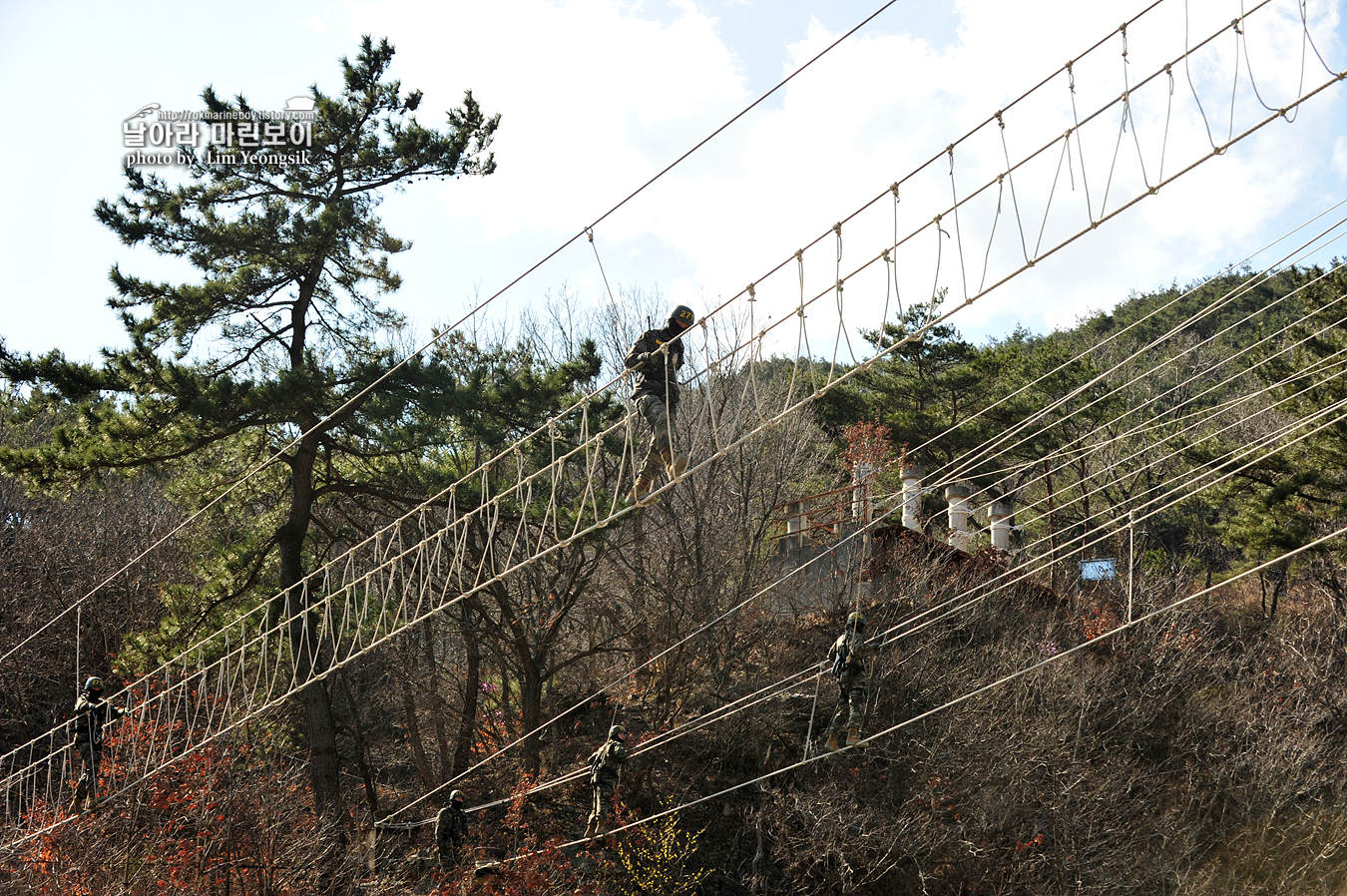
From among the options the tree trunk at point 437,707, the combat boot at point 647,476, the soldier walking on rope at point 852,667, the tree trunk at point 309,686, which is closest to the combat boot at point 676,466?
the combat boot at point 647,476

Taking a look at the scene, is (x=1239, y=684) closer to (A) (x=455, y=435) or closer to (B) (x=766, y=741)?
(B) (x=766, y=741)

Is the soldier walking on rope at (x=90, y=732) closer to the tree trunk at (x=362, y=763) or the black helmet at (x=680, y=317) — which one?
the tree trunk at (x=362, y=763)

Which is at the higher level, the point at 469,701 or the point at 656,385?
the point at 656,385

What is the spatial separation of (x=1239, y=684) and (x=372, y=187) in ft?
67.9

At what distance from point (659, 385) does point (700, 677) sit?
12626 mm

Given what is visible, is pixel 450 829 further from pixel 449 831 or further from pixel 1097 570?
pixel 1097 570

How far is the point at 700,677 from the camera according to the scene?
795 inches

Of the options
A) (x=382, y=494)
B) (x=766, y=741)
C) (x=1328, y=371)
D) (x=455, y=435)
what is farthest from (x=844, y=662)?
(x=1328, y=371)

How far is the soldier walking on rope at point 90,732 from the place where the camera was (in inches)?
464

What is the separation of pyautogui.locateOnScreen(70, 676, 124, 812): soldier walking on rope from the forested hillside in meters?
0.78

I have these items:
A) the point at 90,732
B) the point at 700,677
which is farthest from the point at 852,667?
the point at 700,677

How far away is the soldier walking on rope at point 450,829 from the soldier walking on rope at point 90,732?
4.41m

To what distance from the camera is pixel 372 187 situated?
15.1m

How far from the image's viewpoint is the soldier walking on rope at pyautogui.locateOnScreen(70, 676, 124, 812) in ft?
38.6
